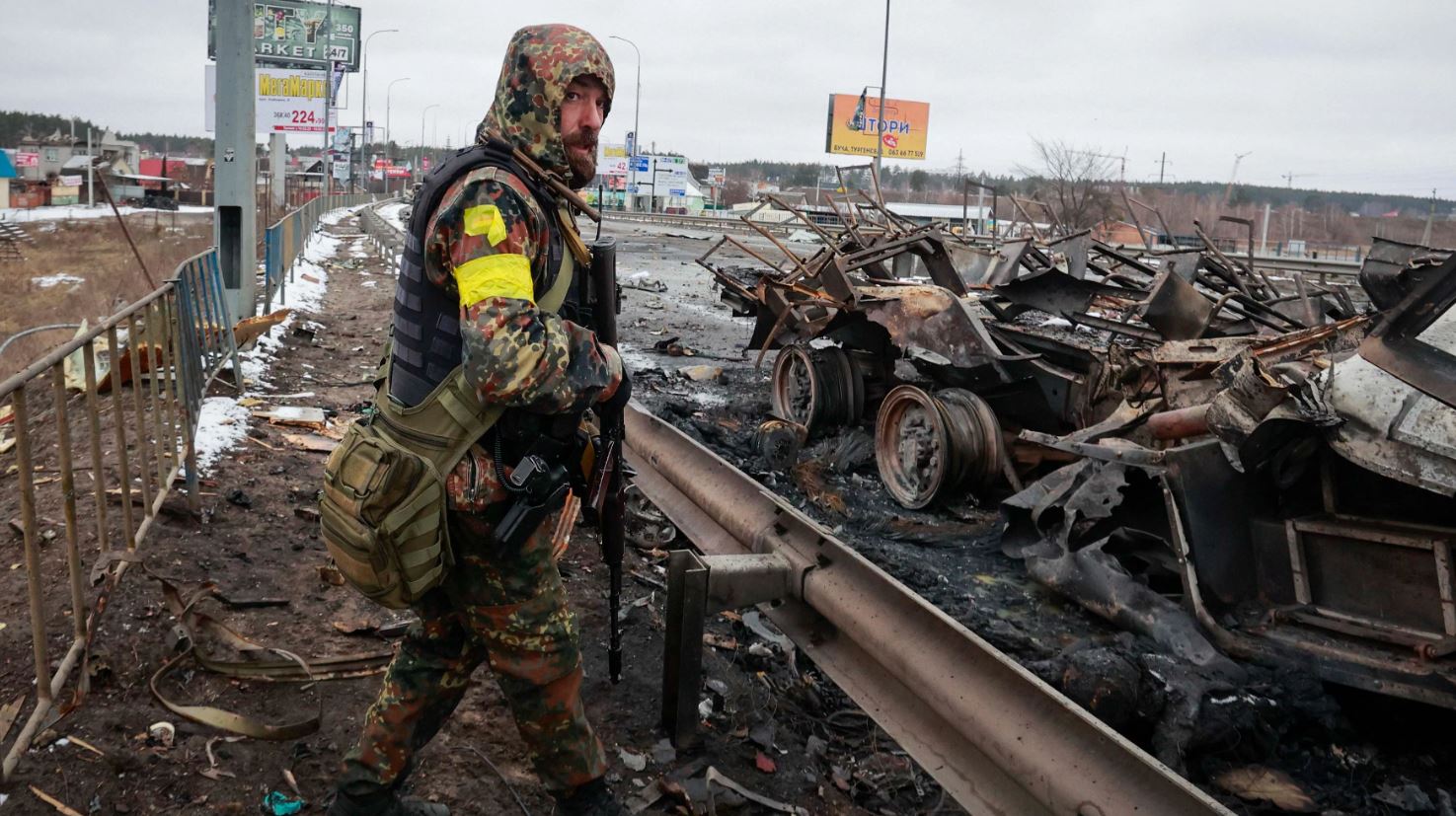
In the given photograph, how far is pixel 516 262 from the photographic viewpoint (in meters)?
2.29

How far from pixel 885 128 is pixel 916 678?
6608 cm

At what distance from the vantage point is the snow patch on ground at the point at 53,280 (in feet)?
60.8

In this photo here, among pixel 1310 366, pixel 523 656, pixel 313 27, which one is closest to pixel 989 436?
pixel 1310 366

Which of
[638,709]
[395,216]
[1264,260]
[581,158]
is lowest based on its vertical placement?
[638,709]

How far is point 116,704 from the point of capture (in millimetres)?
3055

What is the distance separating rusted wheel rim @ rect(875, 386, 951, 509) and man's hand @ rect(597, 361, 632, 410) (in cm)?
357

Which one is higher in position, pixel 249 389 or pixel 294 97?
pixel 294 97

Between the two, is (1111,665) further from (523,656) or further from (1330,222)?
(1330,222)

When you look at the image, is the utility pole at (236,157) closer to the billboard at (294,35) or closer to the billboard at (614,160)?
the billboard at (294,35)

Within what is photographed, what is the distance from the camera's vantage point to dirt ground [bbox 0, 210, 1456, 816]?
2871 millimetres

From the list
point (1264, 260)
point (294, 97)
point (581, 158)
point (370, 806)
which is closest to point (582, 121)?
point (581, 158)

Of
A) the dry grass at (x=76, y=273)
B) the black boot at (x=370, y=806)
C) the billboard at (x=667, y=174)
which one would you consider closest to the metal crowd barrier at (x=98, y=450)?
the black boot at (x=370, y=806)

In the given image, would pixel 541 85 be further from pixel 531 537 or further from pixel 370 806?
pixel 370 806

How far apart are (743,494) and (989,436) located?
2.42 m
